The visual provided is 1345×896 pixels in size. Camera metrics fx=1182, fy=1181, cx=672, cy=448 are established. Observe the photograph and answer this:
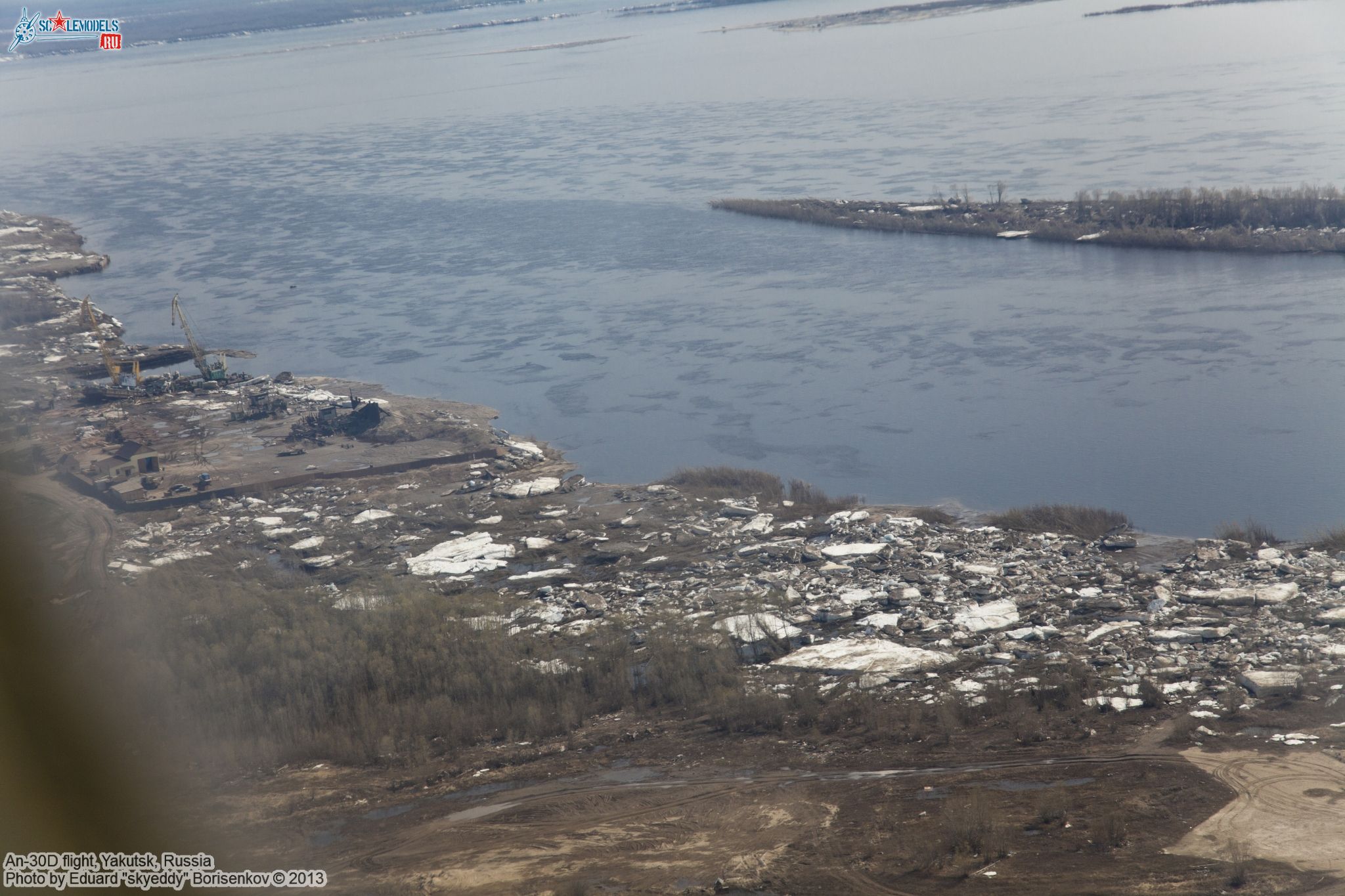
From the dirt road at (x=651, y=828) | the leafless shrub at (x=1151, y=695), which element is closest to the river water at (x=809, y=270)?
the leafless shrub at (x=1151, y=695)

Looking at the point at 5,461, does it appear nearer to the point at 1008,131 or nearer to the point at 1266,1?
the point at 1008,131

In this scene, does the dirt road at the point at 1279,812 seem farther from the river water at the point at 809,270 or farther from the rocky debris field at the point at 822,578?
the river water at the point at 809,270

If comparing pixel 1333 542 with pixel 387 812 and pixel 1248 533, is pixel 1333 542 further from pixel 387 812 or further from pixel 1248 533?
pixel 387 812

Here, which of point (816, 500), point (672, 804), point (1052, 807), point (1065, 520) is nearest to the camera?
point (1052, 807)

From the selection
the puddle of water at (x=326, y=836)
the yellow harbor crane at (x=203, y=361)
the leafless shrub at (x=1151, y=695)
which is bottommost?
the puddle of water at (x=326, y=836)

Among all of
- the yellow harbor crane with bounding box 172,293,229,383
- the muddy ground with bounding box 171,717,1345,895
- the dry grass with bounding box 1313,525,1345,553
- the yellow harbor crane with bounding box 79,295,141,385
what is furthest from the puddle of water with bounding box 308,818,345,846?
the yellow harbor crane with bounding box 79,295,141,385

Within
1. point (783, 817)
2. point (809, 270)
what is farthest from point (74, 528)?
point (809, 270)
